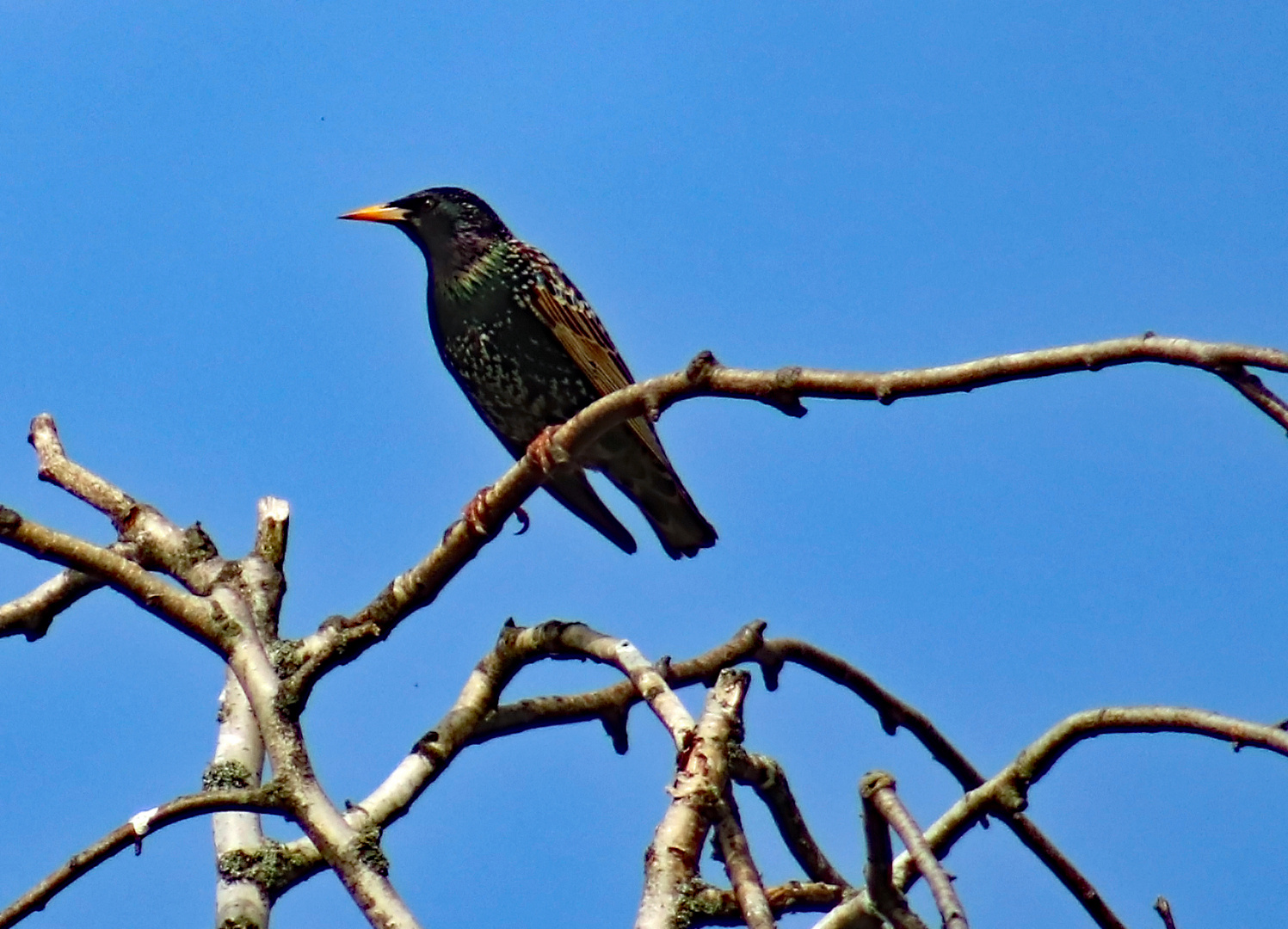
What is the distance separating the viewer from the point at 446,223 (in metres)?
7.33

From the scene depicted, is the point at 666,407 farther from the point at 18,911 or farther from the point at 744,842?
the point at 18,911

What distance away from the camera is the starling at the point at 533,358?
658cm

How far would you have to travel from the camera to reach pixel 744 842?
2.83m

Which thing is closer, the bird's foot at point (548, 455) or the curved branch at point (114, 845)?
the curved branch at point (114, 845)

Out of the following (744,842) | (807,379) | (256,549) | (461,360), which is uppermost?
(461,360)

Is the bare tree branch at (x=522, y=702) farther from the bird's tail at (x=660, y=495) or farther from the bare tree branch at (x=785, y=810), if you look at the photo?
the bird's tail at (x=660, y=495)

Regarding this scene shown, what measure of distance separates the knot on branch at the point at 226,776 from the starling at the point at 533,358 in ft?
8.38

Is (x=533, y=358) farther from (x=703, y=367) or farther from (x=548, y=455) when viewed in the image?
(x=703, y=367)

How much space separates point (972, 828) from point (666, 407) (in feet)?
3.68

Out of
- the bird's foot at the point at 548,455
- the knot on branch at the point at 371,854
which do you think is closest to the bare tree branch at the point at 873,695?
the bird's foot at the point at 548,455

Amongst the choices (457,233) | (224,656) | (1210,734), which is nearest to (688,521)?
(457,233)

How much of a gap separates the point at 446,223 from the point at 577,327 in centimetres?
79

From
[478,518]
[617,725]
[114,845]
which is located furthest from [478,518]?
[114,845]

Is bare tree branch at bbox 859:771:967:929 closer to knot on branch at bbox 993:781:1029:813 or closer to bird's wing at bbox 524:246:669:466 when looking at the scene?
knot on branch at bbox 993:781:1029:813
